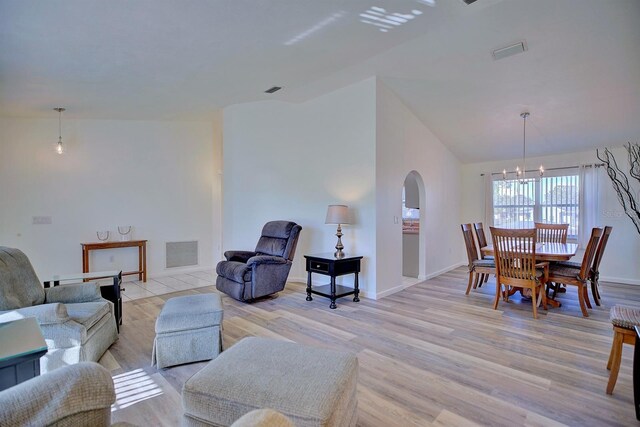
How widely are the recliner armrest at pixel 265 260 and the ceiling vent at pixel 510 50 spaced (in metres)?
3.63

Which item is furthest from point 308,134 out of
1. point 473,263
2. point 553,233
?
point 553,233

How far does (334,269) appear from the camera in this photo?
402 centimetres

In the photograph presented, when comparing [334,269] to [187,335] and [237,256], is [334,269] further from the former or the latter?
[187,335]

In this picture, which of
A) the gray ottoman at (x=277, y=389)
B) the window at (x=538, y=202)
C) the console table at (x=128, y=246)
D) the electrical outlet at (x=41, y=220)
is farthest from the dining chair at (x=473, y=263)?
the electrical outlet at (x=41, y=220)

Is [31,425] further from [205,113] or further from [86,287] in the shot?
[205,113]

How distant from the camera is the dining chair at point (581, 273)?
3666 millimetres

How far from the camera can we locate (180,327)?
245 cm

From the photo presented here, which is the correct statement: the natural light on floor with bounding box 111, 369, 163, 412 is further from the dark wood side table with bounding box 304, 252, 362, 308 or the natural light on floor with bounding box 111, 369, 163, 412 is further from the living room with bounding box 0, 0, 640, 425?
the dark wood side table with bounding box 304, 252, 362, 308

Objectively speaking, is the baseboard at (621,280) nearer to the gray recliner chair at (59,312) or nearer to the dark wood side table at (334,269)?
the dark wood side table at (334,269)

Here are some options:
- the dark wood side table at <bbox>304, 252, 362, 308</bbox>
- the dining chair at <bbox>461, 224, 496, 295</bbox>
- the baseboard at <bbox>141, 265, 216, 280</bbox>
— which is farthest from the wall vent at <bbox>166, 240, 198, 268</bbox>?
the dining chair at <bbox>461, 224, 496, 295</bbox>

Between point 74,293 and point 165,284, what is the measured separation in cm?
257

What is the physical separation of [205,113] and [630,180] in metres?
7.16

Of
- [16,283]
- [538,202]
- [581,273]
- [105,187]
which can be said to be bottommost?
[581,273]

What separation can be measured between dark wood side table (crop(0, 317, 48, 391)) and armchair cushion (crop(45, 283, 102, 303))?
1.41 meters
